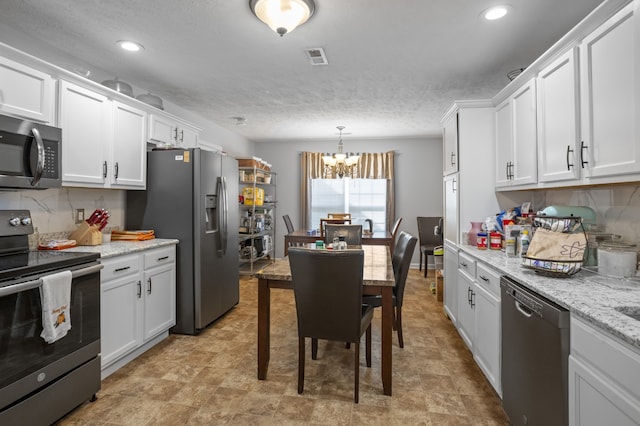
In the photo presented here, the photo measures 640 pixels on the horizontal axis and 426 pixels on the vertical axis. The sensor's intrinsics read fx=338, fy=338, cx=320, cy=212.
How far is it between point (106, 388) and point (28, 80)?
2017 millimetres

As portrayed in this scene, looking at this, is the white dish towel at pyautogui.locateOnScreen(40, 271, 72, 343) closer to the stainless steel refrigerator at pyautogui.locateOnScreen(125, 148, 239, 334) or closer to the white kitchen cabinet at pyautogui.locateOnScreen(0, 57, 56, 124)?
the white kitchen cabinet at pyautogui.locateOnScreen(0, 57, 56, 124)

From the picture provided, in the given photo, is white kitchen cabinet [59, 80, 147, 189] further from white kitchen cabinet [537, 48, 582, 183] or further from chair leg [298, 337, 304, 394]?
white kitchen cabinet [537, 48, 582, 183]

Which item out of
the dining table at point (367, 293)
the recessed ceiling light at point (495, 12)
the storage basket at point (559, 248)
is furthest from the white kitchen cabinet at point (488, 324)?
the recessed ceiling light at point (495, 12)

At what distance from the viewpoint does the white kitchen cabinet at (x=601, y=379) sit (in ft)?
3.28

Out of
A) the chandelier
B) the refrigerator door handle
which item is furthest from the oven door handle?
the chandelier

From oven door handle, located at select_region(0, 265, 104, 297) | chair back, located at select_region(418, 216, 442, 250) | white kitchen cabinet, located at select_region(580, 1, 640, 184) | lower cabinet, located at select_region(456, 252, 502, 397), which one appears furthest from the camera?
chair back, located at select_region(418, 216, 442, 250)

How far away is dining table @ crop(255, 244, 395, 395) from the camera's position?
2.10 meters

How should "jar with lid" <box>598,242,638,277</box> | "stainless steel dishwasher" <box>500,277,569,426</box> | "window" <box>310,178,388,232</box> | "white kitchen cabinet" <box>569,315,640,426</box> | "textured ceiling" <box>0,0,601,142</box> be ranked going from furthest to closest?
"window" <box>310,178,388,232</box> → "textured ceiling" <box>0,0,601,142</box> → "jar with lid" <box>598,242,638,277</box> → "stainless steel dishwasher" <box>500,277,569,426</box> → "white kitchen cabinet" <box>569,315,640,426</box>

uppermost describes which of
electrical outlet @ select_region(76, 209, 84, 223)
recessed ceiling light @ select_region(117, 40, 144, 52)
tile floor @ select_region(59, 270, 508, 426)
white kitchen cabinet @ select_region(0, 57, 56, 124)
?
recessed ceiling light @ select_region(117, 40, 144, 52)

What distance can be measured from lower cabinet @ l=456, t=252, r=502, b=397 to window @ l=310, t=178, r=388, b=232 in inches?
145

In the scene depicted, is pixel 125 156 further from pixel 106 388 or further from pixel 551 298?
pixel 551 298

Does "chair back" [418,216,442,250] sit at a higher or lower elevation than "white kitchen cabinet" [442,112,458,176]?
lower

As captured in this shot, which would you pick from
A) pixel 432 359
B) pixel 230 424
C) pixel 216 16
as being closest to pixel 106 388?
pixel 230 424

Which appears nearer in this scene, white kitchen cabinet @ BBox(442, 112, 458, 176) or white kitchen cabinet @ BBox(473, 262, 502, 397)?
white kitchen cabinet @ BBox(473, 262, 502, 397)
